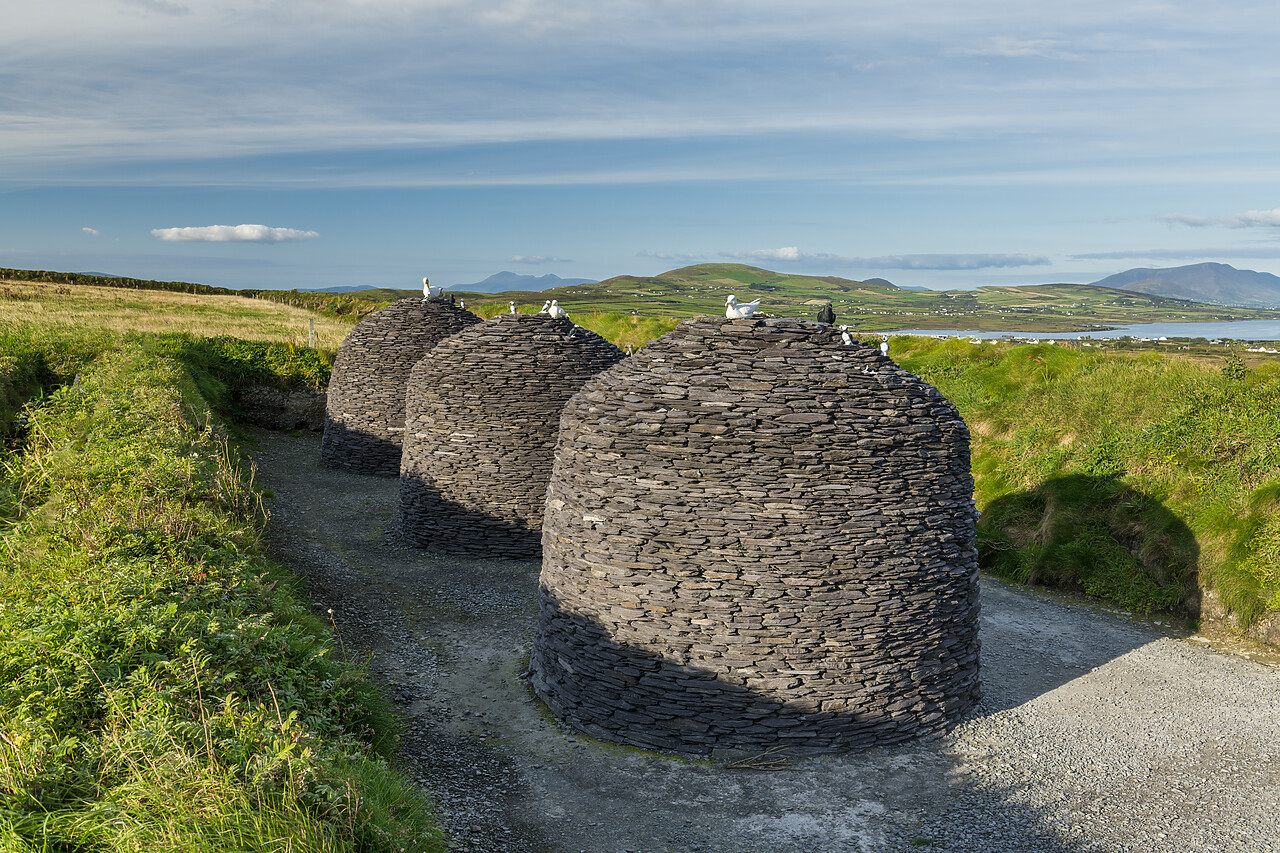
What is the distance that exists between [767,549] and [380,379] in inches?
627

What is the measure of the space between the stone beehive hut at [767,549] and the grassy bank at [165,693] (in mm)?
2809

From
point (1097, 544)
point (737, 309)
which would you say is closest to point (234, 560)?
point (737, 309)

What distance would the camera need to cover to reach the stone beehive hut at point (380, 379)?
21.5 meters

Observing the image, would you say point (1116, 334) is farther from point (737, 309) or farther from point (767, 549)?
point (767, 549)

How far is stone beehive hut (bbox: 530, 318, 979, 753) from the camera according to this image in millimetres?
8312

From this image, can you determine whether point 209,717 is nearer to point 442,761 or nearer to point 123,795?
point 123,795

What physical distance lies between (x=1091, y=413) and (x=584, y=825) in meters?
15.3

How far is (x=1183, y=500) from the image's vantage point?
47.8 feet

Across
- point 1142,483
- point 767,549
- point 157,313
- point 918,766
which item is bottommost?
point 918,766

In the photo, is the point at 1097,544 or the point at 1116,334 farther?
the point at 1116,334

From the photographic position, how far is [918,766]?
844 cm

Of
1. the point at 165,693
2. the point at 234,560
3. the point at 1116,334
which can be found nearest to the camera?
the point at 165,693

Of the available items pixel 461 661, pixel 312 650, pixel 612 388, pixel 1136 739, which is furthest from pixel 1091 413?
pixel 312 650

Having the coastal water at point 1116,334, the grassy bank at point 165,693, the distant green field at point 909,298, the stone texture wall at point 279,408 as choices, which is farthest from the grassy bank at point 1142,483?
the distant green field at point 909,298
